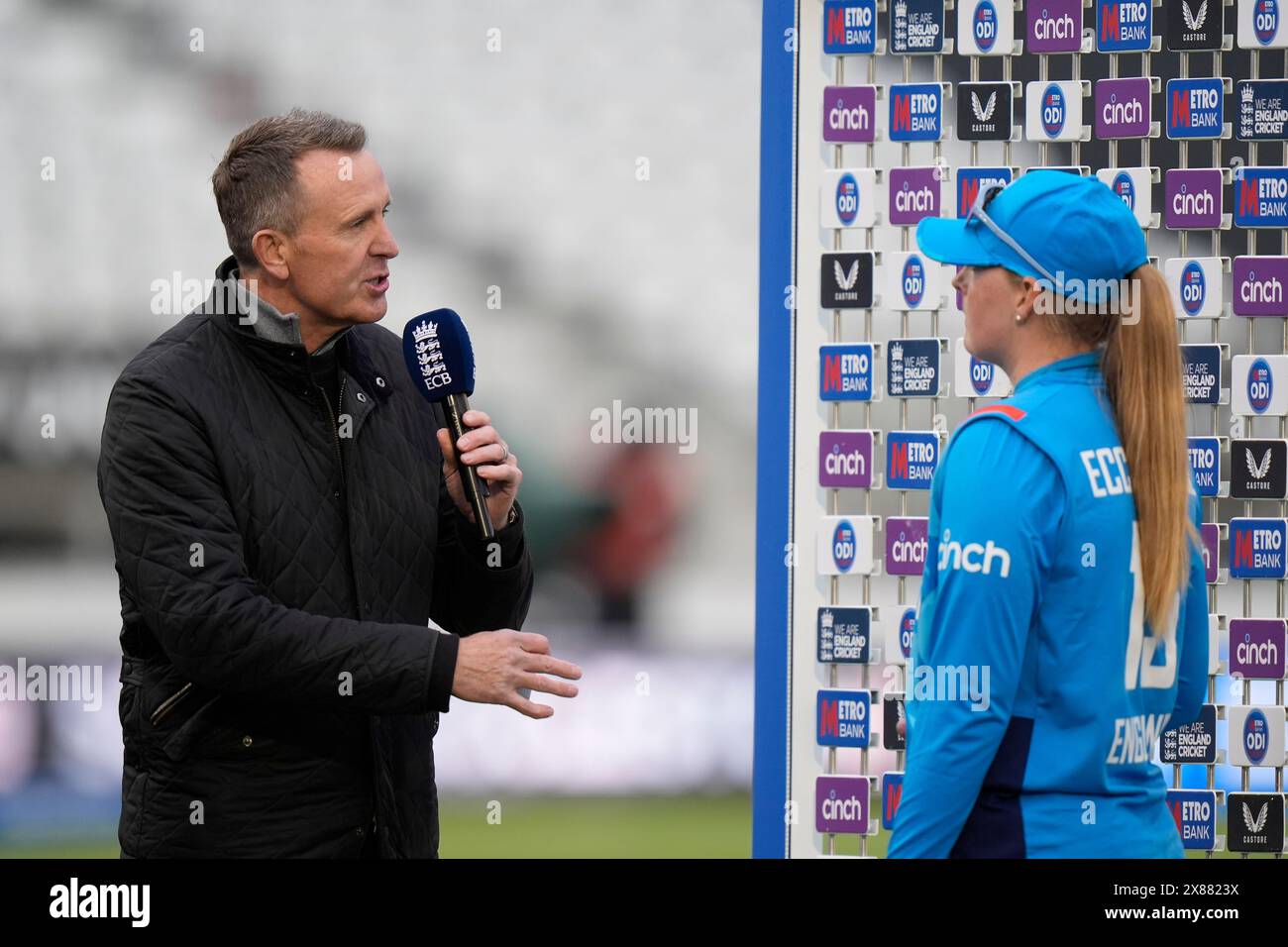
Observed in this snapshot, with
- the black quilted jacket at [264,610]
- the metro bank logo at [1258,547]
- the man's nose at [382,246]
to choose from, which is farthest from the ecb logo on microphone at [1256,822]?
the man's nose at [382,246]

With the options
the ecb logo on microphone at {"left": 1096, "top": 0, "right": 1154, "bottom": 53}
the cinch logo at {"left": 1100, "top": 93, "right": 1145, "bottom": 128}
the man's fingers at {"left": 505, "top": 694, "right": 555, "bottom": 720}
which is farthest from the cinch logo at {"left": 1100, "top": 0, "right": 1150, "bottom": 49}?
the man's fingers at {"left": 505, "top": 694, "right": 555, "bottom": 720}

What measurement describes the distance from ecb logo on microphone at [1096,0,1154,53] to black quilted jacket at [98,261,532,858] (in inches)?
63.4

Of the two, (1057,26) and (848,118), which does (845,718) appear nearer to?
(848,118)

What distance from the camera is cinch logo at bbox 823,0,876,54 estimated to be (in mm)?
2523

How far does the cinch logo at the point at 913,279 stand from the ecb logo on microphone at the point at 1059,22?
46cm

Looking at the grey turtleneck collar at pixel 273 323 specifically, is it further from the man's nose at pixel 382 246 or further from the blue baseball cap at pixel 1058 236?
the blue baseball cap at pixel 1058 236

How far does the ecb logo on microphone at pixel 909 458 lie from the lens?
2.53 m

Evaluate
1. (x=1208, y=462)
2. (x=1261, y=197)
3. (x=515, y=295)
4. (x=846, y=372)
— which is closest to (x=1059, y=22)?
(x=1261, y=197)

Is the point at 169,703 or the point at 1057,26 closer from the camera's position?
the point at 169,703

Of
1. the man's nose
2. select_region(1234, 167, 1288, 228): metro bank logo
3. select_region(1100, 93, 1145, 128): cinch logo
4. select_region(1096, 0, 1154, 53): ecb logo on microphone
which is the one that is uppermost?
select_region(1096, 0, 1154, 53): ecb logo on microphone

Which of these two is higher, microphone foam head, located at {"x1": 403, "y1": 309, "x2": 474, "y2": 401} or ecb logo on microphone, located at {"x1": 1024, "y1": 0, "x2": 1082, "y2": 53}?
ecb logo on microphone, located at {"x1": 1024, "y1": 0, "x2": 1082, "y2": 53}

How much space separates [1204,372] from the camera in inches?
98.1

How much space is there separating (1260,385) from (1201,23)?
0.68 metres

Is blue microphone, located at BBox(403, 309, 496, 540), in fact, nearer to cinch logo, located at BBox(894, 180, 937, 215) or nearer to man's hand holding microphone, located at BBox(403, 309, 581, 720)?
man's hand holding microphone, located at BBox(403, 309, 581, 720)
